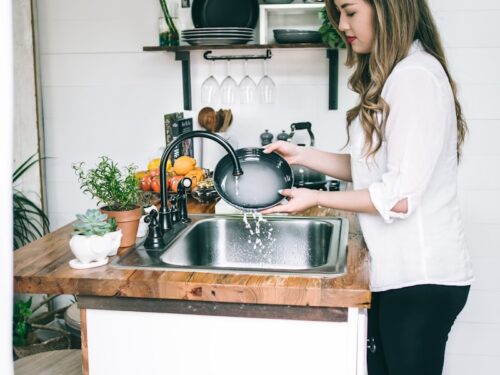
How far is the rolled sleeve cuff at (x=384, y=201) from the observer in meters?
1.59

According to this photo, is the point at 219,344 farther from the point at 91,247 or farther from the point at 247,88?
the point at 247,88

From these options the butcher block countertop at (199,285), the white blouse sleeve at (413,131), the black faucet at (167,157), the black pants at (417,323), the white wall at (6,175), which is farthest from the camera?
the black faucet at (167,157)

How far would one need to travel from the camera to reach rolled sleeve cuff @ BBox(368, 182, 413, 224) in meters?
1.59

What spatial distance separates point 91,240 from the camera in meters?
1.58

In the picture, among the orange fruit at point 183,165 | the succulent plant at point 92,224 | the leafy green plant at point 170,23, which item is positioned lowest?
the succulent plant at point 92,224

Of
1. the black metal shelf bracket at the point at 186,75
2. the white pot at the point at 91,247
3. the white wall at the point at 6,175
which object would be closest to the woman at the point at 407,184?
the white pot at the point at 91,247

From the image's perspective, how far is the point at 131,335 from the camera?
4.99 feet

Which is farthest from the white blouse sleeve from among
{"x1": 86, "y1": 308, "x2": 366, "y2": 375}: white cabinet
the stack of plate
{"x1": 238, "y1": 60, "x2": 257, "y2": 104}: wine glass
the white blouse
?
{"x1": 238, "y1": 60, "x2": 257, "y2": 104}: wine glass

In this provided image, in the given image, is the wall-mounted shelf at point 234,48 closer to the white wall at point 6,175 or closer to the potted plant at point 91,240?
the potted plant at point 91,240

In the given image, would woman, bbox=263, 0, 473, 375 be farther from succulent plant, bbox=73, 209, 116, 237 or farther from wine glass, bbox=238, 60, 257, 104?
wine glass, bbox=238, 60, 257, 104

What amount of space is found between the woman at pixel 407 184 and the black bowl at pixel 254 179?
0.61 ft

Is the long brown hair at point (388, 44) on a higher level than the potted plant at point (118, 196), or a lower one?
higher

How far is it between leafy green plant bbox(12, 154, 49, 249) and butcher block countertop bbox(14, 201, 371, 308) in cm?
161

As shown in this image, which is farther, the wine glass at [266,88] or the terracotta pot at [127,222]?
the wine glass at [266,88]
